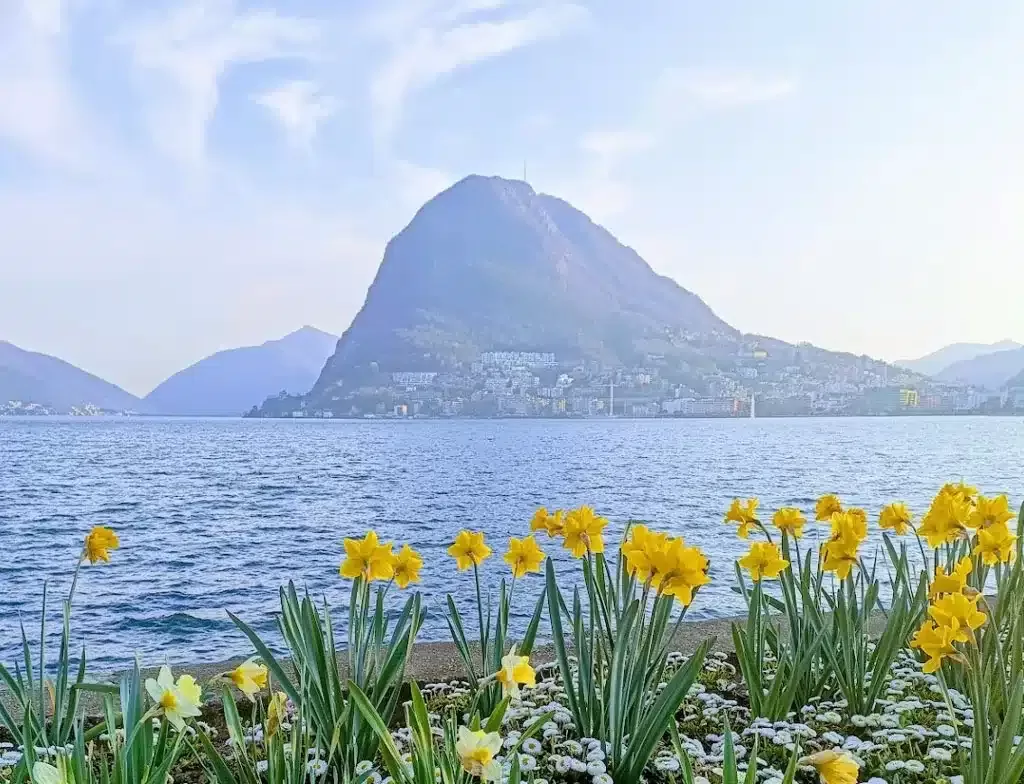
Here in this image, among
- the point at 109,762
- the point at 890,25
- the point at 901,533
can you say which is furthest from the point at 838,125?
the point at 109,762

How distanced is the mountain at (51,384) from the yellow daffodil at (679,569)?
18405 centimetres

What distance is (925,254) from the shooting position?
37125 millimetres

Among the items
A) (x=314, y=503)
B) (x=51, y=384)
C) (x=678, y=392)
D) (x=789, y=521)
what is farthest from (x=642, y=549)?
(x=51, y=384)

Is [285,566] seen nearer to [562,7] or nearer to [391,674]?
[391,674]

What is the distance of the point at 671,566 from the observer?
5.46ft

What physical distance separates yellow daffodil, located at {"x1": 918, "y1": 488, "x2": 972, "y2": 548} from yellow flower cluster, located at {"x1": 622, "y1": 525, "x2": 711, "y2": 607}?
2.75 ft

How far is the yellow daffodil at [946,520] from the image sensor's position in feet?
6.82

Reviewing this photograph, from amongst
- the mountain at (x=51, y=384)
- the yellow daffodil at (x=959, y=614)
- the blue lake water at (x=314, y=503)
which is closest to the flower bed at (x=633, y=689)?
the yellow daffodil at (x=959, y=614)

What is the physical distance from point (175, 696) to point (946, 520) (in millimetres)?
1923

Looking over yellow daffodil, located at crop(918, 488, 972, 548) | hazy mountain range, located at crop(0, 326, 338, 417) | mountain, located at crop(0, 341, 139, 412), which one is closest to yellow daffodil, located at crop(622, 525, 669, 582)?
yellow daffodil, located at crop(918, 488, 972, 548)

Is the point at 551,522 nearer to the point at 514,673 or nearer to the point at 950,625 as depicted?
the point at 514,673

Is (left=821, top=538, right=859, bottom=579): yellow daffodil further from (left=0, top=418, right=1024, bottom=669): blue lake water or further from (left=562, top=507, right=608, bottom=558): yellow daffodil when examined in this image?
(left=0, top=418, right=1024, bottom=669): blue lake water

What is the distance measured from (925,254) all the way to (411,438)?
46.9 meters

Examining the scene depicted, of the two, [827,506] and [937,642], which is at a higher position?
[827,506]
